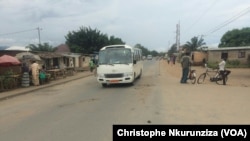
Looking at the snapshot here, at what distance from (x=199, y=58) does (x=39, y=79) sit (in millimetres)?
37772

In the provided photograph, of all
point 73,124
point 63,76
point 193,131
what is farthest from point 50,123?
point 63,76

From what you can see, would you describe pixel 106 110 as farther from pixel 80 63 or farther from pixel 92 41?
pixel 92 41

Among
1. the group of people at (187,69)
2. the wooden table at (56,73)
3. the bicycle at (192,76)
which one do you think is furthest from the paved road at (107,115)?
the wooden table at (56,73)

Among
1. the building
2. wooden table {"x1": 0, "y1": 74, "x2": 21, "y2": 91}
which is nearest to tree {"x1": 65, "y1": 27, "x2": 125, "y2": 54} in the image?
the building

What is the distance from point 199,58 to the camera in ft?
186

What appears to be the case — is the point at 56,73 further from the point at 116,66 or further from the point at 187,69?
the point at 187,69

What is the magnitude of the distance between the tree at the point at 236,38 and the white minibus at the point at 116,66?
210ft

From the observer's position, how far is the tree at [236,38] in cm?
8000

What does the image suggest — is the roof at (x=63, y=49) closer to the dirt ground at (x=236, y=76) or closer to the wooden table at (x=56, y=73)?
the dirt ground at (x=236, y=76)

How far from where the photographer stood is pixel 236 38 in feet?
271

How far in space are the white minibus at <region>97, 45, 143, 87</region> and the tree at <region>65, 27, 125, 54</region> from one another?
42.2 m

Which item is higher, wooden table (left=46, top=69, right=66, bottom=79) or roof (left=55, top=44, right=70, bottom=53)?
roof (left=55, top=44, right=70, bottom=53)

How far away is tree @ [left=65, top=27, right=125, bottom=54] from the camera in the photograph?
61.8m

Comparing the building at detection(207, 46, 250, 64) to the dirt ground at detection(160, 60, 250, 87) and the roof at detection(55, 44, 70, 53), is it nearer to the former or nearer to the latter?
the dirt ground at detection(160, 60, 250, 87)
